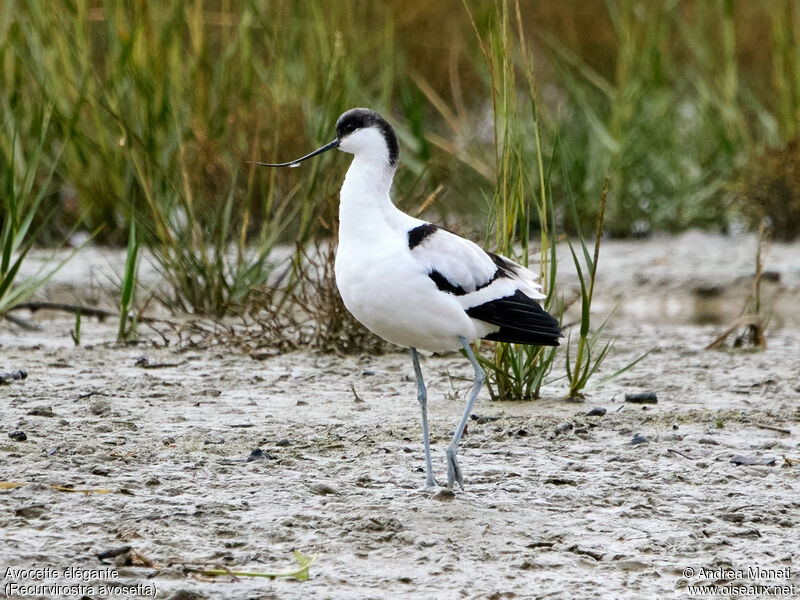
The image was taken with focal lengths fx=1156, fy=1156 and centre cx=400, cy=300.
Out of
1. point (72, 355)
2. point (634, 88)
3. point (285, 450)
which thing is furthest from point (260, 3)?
point (285, 450)

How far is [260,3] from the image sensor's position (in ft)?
23.1

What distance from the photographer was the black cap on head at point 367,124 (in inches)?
126

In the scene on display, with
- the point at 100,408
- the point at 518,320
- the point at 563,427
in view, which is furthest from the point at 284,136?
the point at 518,320

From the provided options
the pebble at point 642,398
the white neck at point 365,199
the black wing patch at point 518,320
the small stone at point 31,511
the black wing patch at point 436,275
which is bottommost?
the small stone at point 31,511

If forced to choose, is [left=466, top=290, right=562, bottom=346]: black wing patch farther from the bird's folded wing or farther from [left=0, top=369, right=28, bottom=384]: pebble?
[left=0, top=369, right=28, bottom=384]: pebble

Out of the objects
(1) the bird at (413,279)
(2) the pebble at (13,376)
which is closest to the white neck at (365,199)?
(1) the bird at (413,279)

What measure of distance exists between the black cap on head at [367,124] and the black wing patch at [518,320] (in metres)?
0.49

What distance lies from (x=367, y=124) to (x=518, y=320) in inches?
27.0

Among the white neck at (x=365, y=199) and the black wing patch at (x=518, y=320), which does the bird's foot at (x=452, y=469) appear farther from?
the white neck at (x=365, y=199)

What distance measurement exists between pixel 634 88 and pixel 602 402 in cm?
400

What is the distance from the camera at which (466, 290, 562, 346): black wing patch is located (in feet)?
10.4

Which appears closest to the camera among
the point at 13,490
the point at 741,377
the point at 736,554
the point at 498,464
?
the point at 736,554

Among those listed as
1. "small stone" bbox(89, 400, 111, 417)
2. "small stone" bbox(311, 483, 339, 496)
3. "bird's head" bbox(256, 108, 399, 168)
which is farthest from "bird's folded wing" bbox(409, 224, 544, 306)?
"small stone" bbox(89, 400, 111, 417)

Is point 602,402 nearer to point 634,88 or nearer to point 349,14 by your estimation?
point 349,14
